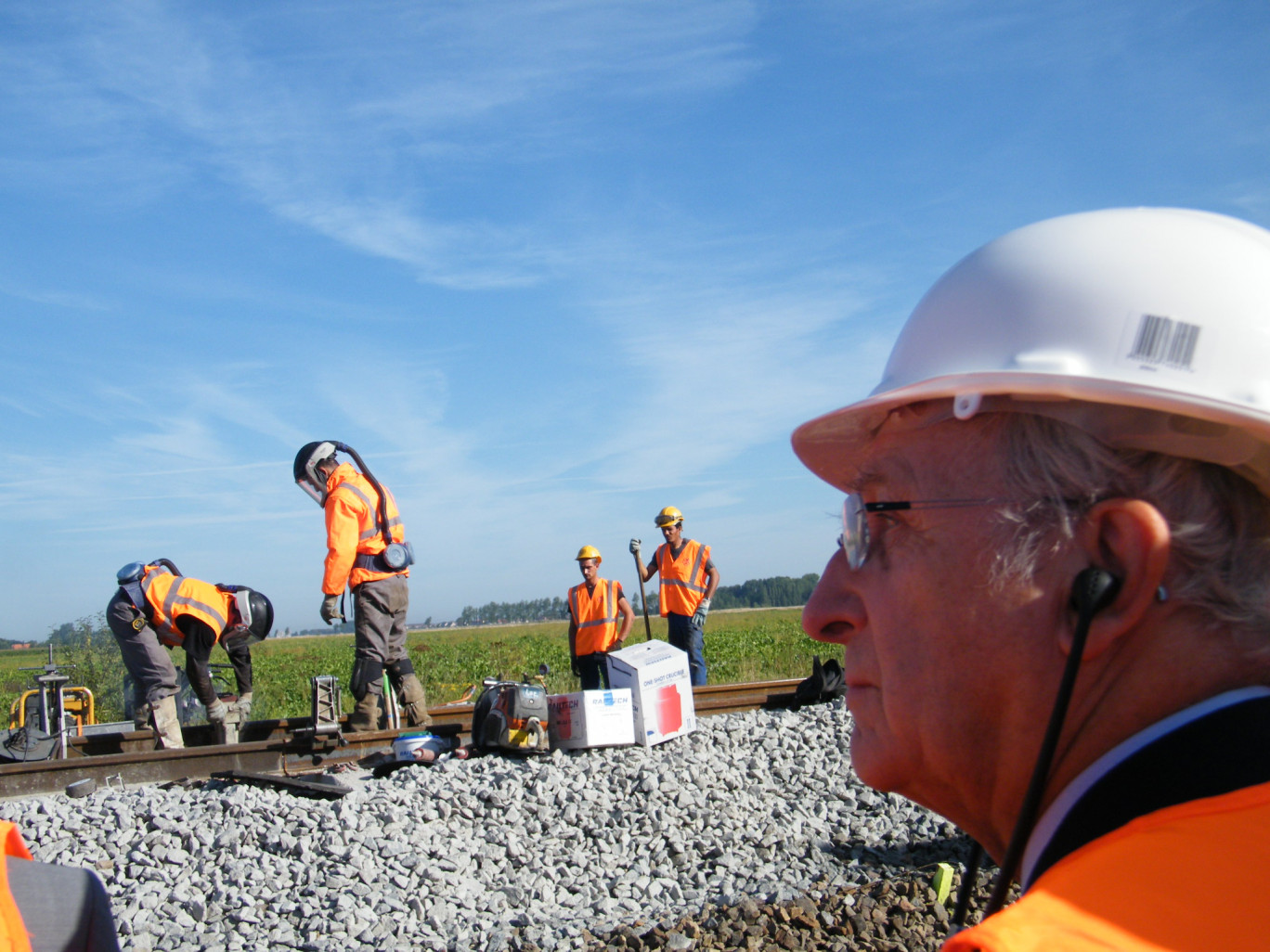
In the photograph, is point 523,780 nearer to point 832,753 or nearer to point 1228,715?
point 832,753

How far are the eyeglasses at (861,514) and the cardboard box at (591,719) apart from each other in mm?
6483

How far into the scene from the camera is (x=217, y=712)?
9805 mm

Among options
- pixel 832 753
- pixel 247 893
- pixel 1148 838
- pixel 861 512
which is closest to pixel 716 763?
pixel 832 753

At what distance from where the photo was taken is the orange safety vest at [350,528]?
9.08 meters

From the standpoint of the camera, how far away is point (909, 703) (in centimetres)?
128

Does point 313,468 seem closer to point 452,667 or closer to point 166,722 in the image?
point 166,722

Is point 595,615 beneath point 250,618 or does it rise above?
beneath

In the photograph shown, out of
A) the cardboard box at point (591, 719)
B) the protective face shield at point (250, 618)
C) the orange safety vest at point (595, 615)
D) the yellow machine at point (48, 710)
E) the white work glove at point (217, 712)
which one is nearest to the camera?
the cardboard box at point (591, 719)

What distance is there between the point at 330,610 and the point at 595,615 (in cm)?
323

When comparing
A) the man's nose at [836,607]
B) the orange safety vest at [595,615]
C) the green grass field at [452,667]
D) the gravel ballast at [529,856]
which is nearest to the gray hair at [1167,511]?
the man's nose at [836,607]

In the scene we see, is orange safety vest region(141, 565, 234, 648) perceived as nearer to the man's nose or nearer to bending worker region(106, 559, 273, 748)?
bending worker region(106, 559, 273, 748)

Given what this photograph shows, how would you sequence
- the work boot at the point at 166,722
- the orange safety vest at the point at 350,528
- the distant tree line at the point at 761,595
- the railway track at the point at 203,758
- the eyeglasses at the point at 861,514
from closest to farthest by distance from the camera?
the eyeglasses at the point at 861,514 < the railway track at the point at 203,758 < the orange safety vest at the point at 350,528 < the work boot at the point at 166,722 < the distant tree line at the point at 761,595

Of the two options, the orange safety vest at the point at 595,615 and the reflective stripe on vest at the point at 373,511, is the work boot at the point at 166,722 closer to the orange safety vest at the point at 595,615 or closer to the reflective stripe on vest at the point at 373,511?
the reflective stripe on vest at the point at 373,511

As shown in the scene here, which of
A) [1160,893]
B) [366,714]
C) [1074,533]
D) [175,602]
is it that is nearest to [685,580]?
[366,714]
